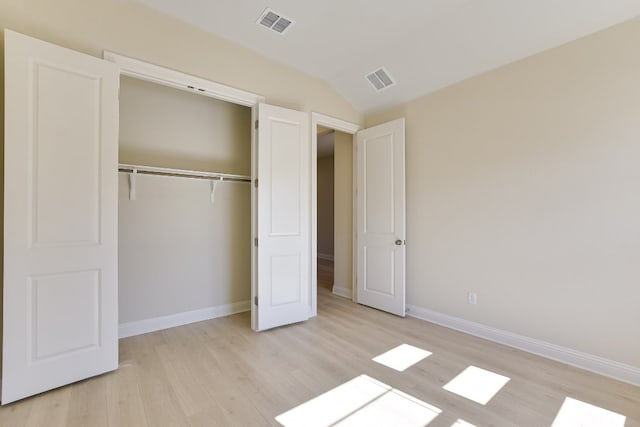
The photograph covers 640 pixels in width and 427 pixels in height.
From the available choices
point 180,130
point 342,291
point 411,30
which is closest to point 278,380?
point 342,291

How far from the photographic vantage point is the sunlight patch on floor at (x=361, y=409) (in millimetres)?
1729

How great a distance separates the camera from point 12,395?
1850 millimetres

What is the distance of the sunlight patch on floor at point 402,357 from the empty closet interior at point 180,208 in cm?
203

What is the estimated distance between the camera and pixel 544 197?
2604mm

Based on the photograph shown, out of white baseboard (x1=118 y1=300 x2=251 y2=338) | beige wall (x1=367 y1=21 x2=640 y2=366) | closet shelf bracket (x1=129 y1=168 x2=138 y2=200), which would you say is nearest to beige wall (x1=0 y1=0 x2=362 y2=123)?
closet shelf bracket (x1=129 y1=168 x2=138 y2=200)

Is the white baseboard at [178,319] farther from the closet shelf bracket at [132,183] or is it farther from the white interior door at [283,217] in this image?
the closet shelf bracket at [132,183]

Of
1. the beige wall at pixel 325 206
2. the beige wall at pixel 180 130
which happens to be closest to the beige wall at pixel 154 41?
the beige wall at pixel 180 130

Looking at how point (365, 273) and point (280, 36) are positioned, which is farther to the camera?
point (365, 273)

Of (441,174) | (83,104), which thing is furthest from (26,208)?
(441,174)

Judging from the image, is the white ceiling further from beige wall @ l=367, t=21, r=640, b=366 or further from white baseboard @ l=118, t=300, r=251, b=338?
white baseboard @ l=118, t=300, r=251, b=338

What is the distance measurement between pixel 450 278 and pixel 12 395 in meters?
3.82

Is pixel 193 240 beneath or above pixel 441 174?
beneath

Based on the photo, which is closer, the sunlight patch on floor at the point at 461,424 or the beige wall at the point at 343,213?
the sunlight patch on floor at the point at 461,424

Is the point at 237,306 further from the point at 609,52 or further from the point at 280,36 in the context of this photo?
the point at 609,52
